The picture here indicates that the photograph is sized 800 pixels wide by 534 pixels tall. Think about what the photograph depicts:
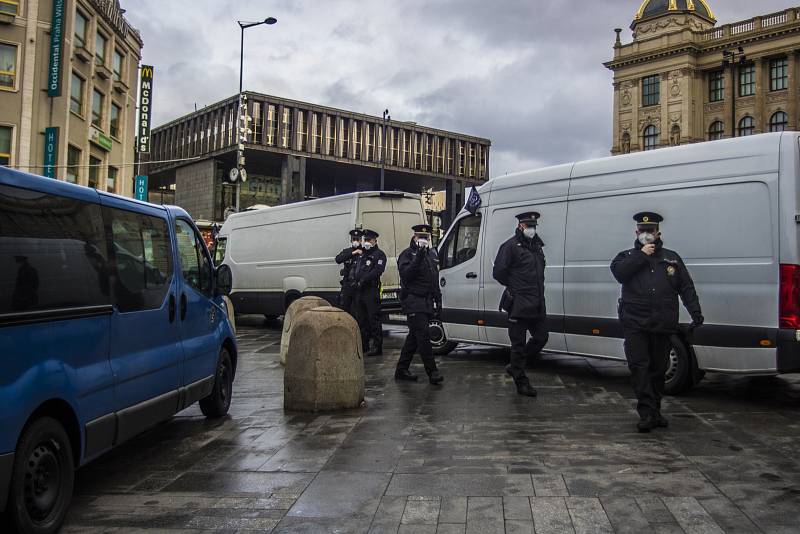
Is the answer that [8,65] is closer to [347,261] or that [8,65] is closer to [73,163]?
[73,163]

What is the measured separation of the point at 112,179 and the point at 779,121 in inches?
2024

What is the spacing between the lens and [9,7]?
2736cm

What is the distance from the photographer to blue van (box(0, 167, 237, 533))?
3.44 meters

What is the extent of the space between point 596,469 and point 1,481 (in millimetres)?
3439

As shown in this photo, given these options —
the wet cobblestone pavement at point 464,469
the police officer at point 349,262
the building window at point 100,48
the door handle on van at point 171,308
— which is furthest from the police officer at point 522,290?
the building window at point 100,48

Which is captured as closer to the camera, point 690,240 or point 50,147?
point 690,240

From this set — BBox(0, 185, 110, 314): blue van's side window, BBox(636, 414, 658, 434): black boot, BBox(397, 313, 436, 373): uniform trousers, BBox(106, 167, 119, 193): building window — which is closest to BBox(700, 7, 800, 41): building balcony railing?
BBox(106, 167, 119, 193): building window

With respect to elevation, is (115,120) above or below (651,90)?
below

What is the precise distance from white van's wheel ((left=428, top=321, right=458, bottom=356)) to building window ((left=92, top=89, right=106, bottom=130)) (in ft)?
86.6

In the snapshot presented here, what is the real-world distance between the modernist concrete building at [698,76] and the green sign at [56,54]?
48.1m

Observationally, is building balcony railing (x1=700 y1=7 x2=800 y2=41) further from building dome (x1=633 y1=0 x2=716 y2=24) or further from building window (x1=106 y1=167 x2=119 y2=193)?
building window (x1=106 y1=167 x2=119 y2=193)

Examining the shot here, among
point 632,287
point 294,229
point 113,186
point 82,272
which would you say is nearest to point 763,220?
point 632,287

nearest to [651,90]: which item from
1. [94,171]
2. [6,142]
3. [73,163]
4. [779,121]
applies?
[779,121]

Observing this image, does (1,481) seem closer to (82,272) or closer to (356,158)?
(82,272)
